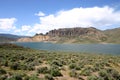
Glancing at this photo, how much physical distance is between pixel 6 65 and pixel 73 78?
8.02 m

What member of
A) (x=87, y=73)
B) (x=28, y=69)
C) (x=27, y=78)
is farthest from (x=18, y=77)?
(x=87, y=73)

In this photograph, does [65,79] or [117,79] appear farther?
[117,79]

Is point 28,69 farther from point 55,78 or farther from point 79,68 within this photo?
point 79,68

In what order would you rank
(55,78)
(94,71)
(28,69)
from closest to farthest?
(55,78), (28,69), (94,71)

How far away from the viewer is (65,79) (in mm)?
15172

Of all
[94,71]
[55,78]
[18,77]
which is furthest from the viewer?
[94,71]

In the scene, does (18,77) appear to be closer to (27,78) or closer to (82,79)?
(27,78)

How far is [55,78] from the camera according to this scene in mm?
14938

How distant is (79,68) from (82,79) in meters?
4.43

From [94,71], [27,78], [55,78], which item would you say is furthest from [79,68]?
[27,78]

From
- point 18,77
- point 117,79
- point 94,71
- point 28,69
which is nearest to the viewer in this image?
point 18,77

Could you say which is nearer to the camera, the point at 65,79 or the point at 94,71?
the point at 65,79

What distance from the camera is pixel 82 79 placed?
50.3 feet

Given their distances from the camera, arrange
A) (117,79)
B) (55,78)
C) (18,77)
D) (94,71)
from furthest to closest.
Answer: (94,71) < (117,79) < (55,78) < (18,77)
